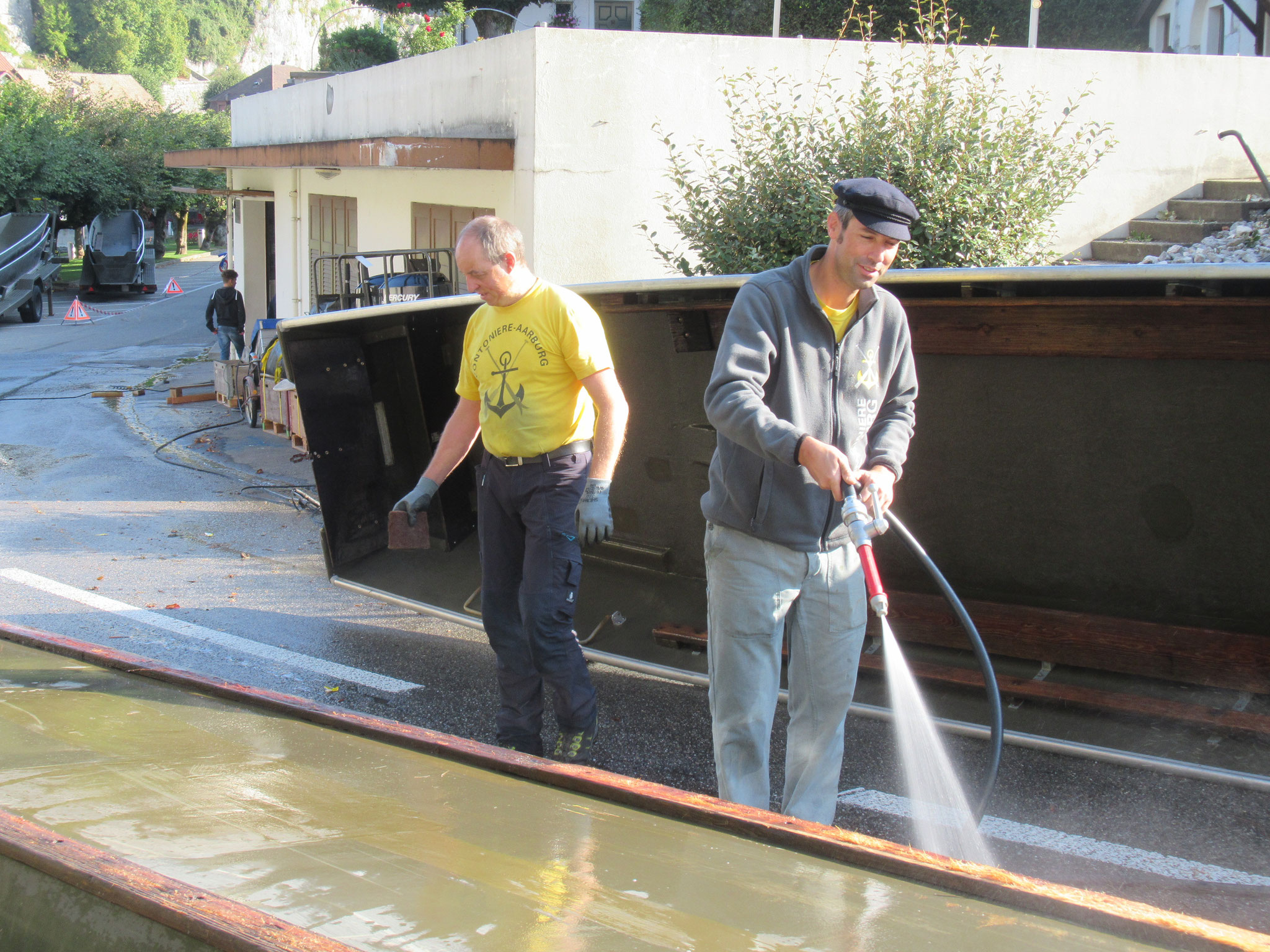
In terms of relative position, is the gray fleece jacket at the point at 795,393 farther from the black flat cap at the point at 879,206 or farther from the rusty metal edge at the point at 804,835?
the rusty metal edge at the point at 804,835

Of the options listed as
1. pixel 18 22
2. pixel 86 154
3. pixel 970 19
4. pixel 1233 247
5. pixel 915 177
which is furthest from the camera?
pixel 18 22

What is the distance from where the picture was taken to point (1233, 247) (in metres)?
8.04

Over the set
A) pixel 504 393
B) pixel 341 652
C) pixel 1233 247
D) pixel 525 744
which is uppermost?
pixel 1233 247

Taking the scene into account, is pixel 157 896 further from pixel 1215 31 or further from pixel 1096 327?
pixel 1215 31

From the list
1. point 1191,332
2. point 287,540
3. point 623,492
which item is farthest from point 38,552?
point 1191,332

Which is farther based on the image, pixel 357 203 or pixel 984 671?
pixel 357 203

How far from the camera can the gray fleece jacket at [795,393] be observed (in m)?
2.82

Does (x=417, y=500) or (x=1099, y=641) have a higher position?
(x=417, y=500)

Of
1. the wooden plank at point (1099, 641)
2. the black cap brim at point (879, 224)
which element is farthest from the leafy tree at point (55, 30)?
the black cap brim at point (879, 224)

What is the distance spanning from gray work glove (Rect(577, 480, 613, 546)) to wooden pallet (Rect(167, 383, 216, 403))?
12525 millimetres

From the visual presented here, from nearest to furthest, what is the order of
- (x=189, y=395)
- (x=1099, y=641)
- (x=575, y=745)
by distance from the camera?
(x=575, y=745), (x=1099, y=641), (x=189, y=395)

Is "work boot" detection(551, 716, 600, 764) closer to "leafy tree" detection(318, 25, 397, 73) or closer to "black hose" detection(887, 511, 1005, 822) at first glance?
"black hose" detection(887, 511, 1005, 822)

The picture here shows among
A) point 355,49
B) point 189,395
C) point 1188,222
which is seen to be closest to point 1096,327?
point 1188,222

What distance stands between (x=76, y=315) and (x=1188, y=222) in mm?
24930
